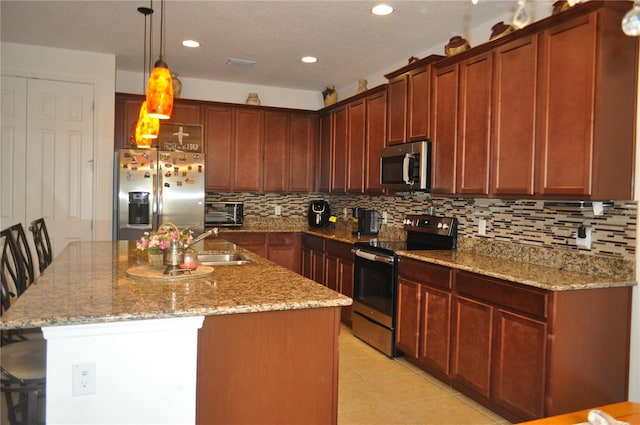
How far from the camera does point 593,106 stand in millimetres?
2484

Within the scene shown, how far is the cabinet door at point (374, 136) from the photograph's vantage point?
453 cm

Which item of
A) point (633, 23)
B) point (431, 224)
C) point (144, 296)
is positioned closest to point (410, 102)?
point (431, 224)

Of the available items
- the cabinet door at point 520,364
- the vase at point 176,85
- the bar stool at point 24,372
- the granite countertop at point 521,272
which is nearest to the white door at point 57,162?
the vase at point 176,85

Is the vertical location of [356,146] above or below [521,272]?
above

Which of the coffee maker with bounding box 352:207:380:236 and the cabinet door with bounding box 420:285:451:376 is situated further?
the coffee maker with bounding box 352:207:380:236

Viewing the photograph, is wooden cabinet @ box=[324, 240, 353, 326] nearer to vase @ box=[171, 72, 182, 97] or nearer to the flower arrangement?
the flower arrangement

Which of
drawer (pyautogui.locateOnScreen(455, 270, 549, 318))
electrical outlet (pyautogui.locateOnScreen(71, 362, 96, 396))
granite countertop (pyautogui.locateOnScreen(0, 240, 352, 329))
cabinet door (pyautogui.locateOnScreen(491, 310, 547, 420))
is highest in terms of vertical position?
granite countertop (pyautogui.locateOnScreen(0, 240, 352, 329))

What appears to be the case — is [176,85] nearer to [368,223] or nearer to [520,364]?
[368,223]

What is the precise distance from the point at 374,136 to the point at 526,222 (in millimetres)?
1849

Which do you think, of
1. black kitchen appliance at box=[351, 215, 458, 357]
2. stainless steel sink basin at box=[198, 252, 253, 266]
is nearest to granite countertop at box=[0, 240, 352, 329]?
stainless steel sink basin at box=[198, 252, 253, 266]

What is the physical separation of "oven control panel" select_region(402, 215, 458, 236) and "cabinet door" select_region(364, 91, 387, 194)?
0.46 meters

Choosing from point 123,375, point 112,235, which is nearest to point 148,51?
point 112,235

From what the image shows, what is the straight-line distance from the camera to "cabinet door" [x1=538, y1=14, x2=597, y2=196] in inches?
99.0

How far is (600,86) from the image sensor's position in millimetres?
2467
